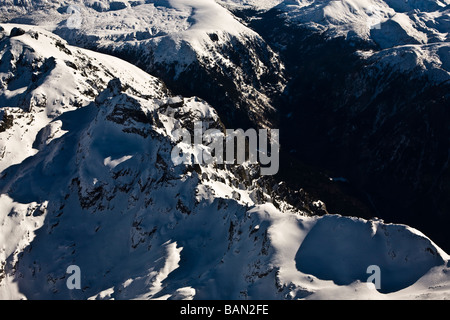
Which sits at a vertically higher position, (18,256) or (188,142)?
(188,142)

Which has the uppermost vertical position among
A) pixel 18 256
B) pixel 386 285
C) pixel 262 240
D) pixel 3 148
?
pixel 386 285

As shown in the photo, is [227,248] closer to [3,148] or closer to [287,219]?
[287,219]

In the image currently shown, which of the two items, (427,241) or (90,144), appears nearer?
(427,241)

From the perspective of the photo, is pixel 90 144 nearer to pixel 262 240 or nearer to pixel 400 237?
pixel 262 240

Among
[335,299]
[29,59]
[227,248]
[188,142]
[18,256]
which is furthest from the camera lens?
[29,59]

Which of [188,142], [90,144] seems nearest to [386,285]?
[188,142]

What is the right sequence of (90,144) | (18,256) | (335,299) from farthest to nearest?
(90,144)
(18,256)
(335,299)

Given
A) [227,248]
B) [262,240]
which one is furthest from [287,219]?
[227,248]
